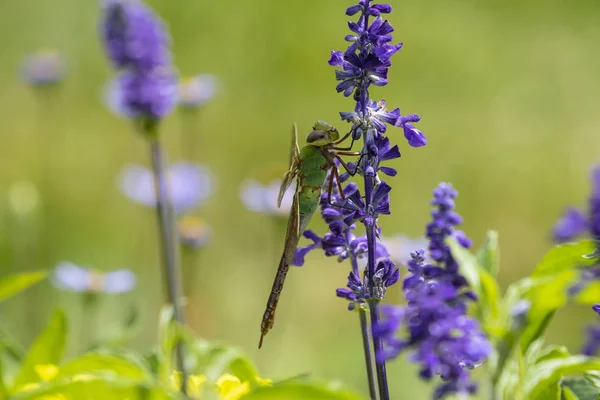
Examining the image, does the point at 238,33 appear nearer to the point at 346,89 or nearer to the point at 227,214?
the point at 227,214

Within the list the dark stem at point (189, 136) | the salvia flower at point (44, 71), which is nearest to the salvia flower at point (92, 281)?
the salvia flower at point (44, 71)

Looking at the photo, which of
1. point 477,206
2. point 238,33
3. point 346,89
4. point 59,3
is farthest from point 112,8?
point 59,3

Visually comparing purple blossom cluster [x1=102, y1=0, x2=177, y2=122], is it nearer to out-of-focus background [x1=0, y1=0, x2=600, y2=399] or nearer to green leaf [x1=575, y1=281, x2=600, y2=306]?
out-of-focus background [x1=0, y1=0, x2=600, y2=399]

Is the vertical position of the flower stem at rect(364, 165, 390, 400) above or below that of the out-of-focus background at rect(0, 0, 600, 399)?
below

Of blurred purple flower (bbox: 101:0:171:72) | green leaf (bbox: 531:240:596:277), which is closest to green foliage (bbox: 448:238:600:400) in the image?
green leaf (bbox: 531:240:596:277)

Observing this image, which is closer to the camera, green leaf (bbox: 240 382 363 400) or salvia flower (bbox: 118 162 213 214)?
green leaf (bbox: 240 382 363 400)
